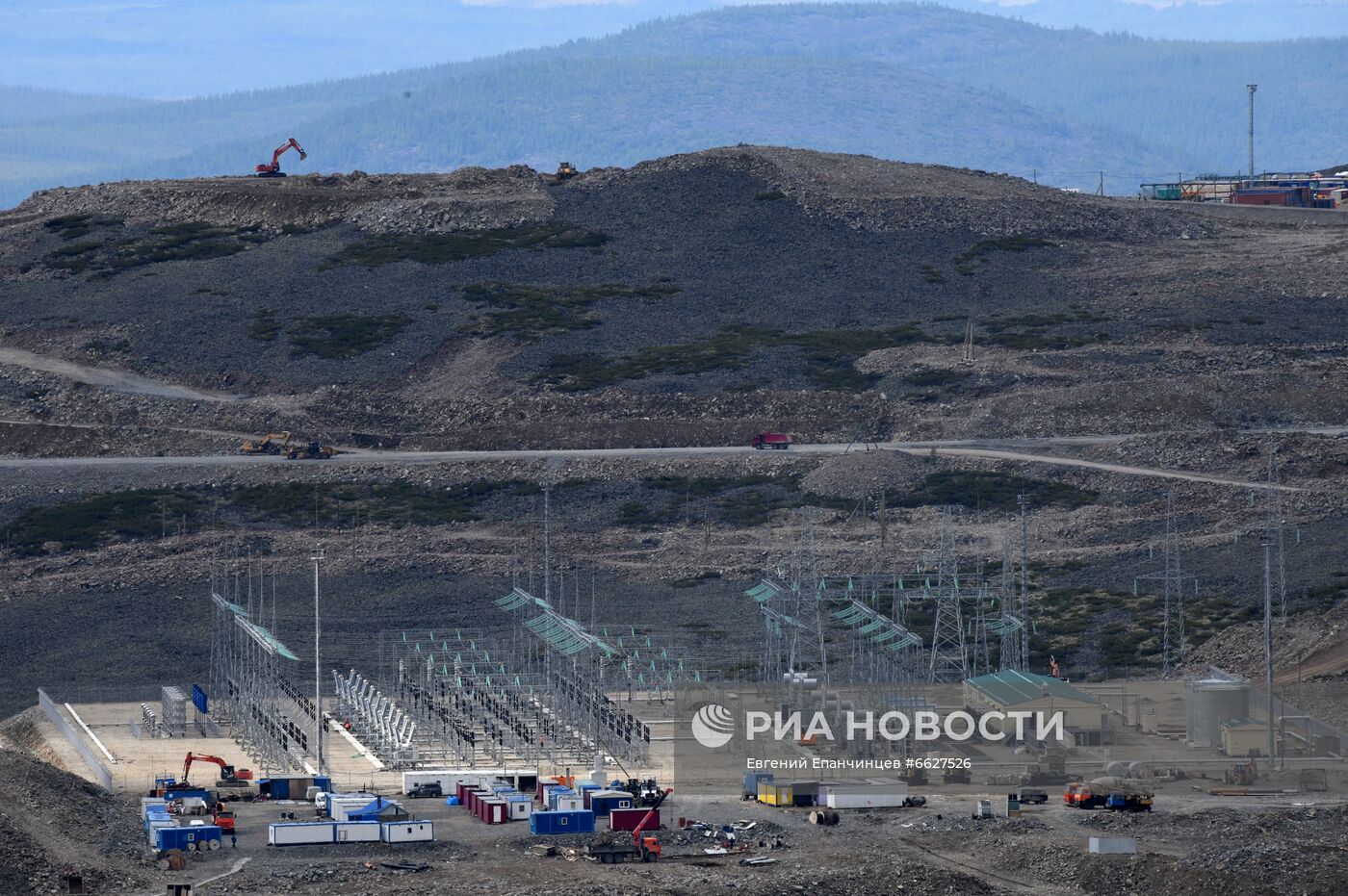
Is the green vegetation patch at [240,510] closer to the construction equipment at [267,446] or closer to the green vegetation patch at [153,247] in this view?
the construction equipment at [267,446]

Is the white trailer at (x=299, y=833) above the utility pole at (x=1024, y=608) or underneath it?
underneath

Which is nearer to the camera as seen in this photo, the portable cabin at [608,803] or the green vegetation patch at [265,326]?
the portable cabin at [608,803]

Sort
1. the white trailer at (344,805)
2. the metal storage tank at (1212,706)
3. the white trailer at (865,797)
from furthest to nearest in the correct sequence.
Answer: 1. the metal storage tank at (1212,706)
2. the white trailer at (865,797)
3. the white trailer at (344,805)

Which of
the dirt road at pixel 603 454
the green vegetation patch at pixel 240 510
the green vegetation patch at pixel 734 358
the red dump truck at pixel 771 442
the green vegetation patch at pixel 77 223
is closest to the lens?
the green vegetation patch at pixel 240 510

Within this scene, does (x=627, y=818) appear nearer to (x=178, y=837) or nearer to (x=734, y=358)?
(x=178, y=837)

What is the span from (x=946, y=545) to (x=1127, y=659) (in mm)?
15757

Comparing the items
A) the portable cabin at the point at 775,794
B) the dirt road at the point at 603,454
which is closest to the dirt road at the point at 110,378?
the dirt road at the point at 603,454

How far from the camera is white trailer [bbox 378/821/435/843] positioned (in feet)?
193

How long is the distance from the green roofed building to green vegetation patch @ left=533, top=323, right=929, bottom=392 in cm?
5497

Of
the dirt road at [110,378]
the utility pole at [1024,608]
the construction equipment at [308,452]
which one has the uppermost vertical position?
the dirt road at [110,378]

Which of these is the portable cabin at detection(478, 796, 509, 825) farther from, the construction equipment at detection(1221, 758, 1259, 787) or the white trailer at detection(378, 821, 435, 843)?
the construction equipment at detection(1221, 758, 1259, 787)

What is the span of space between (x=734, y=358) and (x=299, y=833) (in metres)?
76.1

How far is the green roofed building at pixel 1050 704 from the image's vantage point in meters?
70.7

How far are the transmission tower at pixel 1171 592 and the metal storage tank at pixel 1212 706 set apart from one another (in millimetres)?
10957
